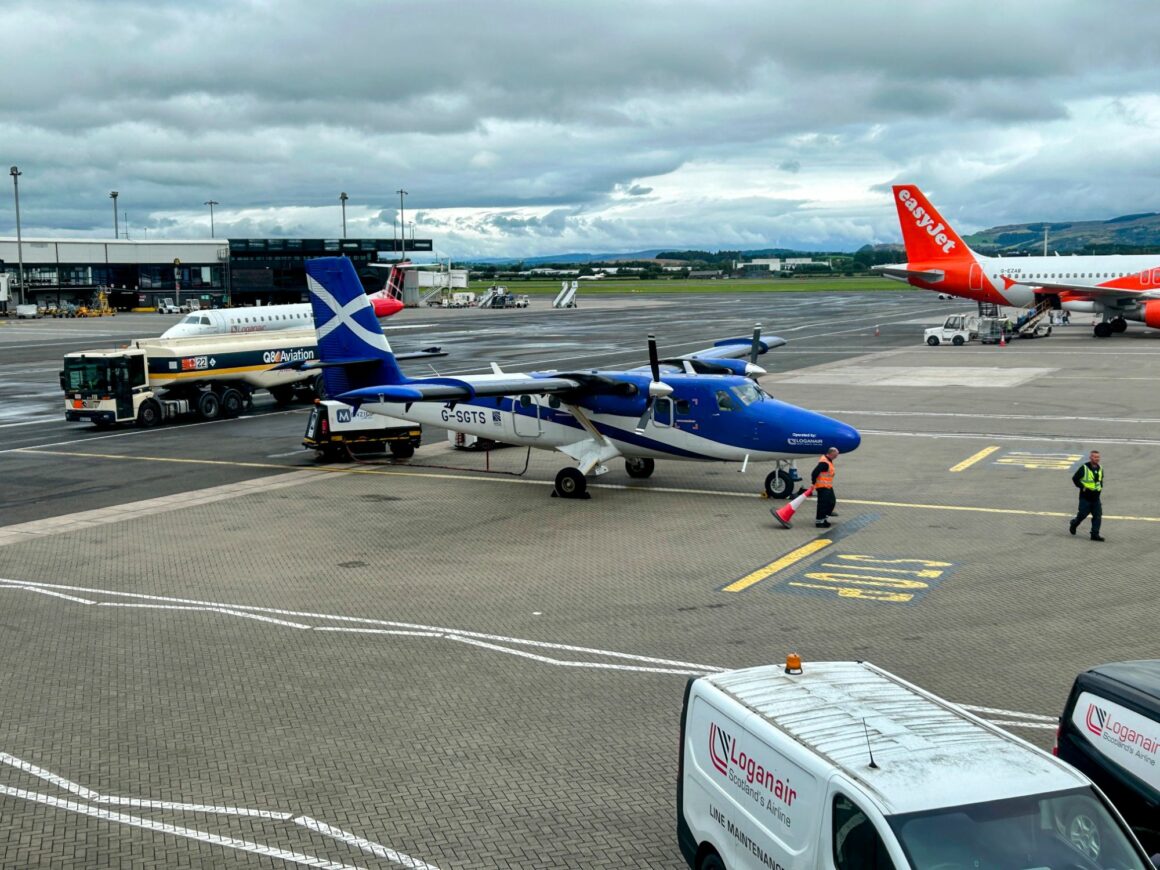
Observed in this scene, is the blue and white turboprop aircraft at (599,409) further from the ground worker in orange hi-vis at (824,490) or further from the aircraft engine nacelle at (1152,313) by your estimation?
the aircraft engine nacelle at (1152,313)

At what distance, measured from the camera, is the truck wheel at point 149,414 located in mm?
44188

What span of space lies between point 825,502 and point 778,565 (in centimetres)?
→ 347

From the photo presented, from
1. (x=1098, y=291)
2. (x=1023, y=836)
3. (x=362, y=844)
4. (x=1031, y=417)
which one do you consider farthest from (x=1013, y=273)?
(x=1023, y=836)

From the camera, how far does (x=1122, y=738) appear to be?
1006 centimetres

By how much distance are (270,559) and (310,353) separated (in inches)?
1015

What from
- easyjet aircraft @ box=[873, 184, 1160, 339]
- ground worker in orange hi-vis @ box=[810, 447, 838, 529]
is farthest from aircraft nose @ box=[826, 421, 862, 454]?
easyjet aircraft @ box=[873, 184, 1160, 339]

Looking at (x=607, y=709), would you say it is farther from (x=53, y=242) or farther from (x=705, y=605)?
(x=53, y=242)

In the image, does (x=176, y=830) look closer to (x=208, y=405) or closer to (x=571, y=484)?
(x=571, y=484)

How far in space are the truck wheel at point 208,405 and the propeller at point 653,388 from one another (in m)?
23.0

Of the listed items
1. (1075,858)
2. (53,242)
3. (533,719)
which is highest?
(53,242)

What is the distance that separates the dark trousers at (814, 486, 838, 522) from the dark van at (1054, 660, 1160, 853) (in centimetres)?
1451

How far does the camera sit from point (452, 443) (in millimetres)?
38656

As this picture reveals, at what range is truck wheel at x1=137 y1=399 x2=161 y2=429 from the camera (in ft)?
145

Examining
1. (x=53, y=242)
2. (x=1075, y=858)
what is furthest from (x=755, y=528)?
(x=53, y=242)
